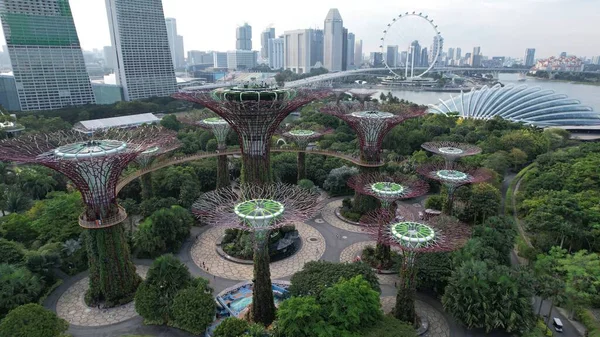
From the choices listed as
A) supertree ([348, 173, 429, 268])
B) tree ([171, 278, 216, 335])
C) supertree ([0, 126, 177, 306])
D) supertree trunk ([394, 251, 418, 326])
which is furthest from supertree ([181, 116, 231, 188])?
supertree trunk ([394, 251, 418, 326])

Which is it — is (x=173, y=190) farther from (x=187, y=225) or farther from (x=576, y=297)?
(x=576, y=297)

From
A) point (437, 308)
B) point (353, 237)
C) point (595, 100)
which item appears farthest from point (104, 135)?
point (595, 100)

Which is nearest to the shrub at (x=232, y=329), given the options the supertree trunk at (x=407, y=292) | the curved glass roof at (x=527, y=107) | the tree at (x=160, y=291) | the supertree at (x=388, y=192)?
the tree at (x=160, y=291)

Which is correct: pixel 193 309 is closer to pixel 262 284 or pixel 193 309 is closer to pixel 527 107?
pixel 262 284

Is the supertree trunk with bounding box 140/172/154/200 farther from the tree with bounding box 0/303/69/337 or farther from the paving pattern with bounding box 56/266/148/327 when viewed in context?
the tree with bounding box 0/303/69/337

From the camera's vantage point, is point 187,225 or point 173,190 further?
point 173,190

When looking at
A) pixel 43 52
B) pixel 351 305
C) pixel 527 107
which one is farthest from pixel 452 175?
pixel 43 52
